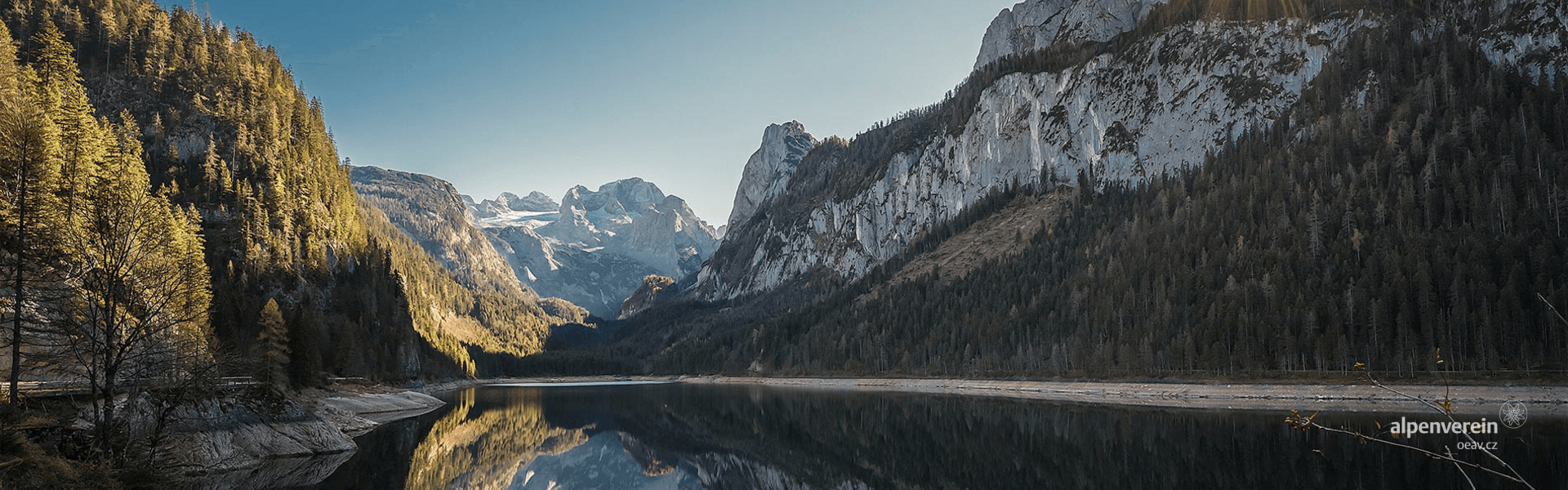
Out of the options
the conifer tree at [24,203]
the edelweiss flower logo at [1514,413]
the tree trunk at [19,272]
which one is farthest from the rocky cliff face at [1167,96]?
the tree trunk at [19,272]

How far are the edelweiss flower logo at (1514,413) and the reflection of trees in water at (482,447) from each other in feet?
207

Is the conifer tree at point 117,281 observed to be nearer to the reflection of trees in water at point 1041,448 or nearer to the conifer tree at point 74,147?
the conifer tree at point 74,147

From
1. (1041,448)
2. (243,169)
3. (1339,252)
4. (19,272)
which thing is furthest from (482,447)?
(1339,252)

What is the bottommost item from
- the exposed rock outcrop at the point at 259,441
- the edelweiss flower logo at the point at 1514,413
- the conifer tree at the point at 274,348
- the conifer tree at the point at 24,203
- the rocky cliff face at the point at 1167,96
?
the edelweiss flower logo at the point at 1514,413

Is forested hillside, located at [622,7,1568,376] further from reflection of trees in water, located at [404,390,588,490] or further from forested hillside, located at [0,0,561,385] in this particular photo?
forested hillside, located at [0,0,561,385]

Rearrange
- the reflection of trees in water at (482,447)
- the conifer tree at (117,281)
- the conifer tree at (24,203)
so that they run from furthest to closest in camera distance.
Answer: the reflection of trees in water at (482,447), the conifer tree at (24,203), the conifer tree at (117,281)

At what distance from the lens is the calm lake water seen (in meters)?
32.6

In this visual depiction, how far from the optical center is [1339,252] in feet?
297

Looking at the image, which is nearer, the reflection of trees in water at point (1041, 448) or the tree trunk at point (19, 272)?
the tree trunk at point (19, 272)

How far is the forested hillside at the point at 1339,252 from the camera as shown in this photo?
79875 mm

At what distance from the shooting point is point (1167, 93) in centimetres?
15975

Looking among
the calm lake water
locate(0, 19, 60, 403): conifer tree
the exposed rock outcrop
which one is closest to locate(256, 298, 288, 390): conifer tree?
the exposed rock outcrop

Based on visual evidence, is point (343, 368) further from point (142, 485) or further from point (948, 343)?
point (948, 343)

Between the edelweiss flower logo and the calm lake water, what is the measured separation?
1245mm
